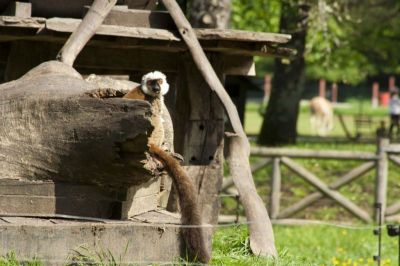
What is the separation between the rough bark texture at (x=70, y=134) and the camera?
654cm

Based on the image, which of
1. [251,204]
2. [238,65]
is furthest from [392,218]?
[251,204]

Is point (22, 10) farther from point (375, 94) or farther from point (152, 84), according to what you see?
point (375, 94)

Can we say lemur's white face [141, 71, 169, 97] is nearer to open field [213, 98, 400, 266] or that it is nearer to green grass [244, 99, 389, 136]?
open field [213, 98, 400, 266]

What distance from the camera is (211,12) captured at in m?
16.2

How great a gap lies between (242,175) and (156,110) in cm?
118

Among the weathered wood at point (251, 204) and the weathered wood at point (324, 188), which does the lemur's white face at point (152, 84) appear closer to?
the weathered wood at point (251, 204)

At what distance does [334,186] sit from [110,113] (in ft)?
31.2

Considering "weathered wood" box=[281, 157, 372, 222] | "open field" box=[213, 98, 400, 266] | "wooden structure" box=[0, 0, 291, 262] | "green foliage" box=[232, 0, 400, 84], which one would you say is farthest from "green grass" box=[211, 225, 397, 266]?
"green foliage" box=[232, 0, 400, 84]

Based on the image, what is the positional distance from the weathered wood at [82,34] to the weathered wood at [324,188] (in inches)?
282

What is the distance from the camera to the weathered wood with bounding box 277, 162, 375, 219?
1569 cm

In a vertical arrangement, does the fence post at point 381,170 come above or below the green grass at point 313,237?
above

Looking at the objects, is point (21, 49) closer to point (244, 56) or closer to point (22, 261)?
point (244, 56)

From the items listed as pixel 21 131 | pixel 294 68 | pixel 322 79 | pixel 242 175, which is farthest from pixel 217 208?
pixel 322 79

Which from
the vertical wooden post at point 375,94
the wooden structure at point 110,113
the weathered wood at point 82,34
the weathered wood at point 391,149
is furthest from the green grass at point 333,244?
the vertical wooden post at point 375,94
